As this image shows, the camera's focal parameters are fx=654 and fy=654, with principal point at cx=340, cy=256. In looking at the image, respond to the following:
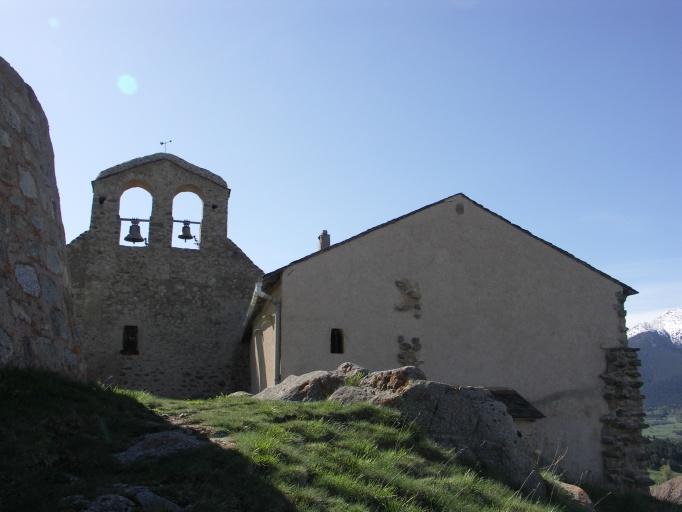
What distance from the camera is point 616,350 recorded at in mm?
14719

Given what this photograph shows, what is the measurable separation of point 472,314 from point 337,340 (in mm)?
3099

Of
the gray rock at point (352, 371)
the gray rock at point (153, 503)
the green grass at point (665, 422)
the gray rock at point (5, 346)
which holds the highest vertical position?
the gray rock at point (5, 346)

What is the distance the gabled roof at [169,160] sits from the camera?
18125mm

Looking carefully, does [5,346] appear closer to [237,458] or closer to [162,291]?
[237,458]

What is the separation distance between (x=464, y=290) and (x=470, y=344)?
1177 mm

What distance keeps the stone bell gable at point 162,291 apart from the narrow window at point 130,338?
0.03 meters

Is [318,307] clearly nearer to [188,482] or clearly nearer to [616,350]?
[616,350]

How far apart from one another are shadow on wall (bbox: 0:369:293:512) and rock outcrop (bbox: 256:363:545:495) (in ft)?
7.90

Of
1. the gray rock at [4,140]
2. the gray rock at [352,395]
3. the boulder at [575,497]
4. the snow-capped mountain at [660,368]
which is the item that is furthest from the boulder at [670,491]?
the snow-capped mountain at [660,368]

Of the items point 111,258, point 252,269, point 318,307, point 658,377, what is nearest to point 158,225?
point 111,258

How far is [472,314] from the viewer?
14.2 metres


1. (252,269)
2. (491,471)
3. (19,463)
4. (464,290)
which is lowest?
(491,471)

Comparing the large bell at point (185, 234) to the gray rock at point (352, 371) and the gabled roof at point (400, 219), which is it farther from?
the gray rock at point (352, 371)

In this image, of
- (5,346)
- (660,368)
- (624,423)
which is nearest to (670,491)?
(624,423)
